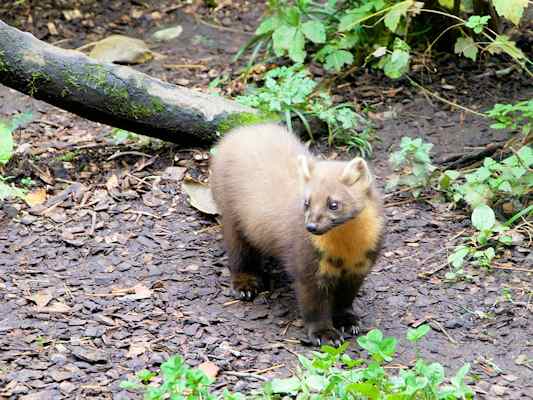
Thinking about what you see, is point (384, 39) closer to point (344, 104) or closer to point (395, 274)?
point (344, 104)

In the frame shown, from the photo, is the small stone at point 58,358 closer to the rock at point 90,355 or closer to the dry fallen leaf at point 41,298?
the rock at point 90,355

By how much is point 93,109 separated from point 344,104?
252 cm

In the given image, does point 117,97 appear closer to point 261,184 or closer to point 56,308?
point 261,184

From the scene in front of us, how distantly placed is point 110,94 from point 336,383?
4123 millimetres

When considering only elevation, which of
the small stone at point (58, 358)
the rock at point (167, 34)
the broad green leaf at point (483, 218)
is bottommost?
the rock at point (167, 34)

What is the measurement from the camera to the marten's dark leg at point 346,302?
268 inches

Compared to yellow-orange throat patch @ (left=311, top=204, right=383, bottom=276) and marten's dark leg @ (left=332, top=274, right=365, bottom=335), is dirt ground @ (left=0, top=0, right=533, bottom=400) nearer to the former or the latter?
marten's dark leg @ (left=332, top=274, right=365, bottom=335)

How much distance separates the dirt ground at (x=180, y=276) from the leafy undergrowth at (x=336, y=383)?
38 cm

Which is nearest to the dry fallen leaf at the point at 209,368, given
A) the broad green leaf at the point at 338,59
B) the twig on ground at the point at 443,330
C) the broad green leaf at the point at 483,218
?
the twig on ground at the point at 443,330

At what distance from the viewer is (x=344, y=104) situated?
31.7 ft

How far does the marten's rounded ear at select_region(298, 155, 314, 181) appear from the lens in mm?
6637

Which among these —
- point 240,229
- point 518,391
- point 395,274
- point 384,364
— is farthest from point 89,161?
point 518,391

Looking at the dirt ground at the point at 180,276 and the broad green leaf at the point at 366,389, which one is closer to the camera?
the broad green leaf at the point at 366,389

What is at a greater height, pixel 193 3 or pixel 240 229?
pixel 240 229
